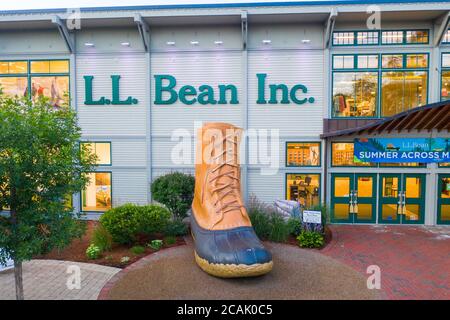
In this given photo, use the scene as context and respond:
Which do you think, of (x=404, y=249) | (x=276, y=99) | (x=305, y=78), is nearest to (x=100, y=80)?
(x=276, y=99)

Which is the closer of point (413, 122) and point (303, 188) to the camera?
point (413, 122)

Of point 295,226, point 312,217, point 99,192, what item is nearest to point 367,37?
point 312,217

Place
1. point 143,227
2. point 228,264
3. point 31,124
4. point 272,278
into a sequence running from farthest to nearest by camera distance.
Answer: point 143,227
point 272,278
point 228,264
point 31,124

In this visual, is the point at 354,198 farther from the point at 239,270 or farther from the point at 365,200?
the point at 239,270

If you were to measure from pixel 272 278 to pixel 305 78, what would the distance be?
8.15 metres

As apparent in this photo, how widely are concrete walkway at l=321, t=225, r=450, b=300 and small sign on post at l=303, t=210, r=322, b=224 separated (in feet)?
2.57

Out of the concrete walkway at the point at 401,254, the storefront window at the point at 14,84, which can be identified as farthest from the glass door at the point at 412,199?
the storefront window at the point at 14,84

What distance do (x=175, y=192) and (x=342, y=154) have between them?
648cm

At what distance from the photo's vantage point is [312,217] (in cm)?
887

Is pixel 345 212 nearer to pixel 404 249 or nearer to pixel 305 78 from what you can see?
pixel 404 249

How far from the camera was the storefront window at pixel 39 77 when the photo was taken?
40.7ft

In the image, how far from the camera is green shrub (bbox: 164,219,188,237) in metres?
9.00

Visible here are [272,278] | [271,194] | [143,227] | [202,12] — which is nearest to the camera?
[272,278]

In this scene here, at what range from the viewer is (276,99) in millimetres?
11922
